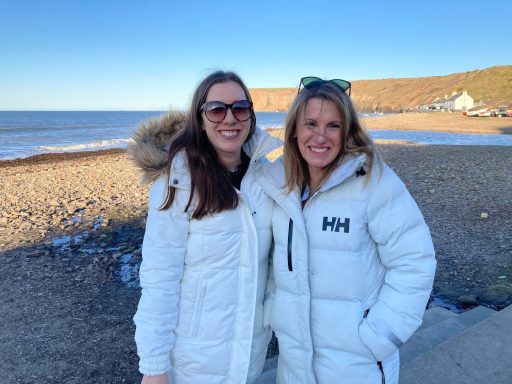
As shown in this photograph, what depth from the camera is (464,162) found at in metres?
15.0

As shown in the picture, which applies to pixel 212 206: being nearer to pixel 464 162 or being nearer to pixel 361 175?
pixel 361 175

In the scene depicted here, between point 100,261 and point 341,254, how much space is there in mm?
5565

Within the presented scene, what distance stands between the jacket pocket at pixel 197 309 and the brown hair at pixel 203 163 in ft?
1.11

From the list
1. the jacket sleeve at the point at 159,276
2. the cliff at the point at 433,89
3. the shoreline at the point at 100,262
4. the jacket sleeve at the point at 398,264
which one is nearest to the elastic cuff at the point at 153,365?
the jacket sleeve at the point at 159,276

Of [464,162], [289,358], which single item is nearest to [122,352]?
Result: [289,358]

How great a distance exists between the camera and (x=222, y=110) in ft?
6.77

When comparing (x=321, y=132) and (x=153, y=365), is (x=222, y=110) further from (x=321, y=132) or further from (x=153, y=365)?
(x=153, y=365)

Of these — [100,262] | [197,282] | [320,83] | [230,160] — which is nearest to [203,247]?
[197,282]

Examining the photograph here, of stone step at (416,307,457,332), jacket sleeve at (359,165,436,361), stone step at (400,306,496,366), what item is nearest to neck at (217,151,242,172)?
jacket sleeve at (359,165,436,361)

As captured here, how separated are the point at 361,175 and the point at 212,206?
28.3 inches

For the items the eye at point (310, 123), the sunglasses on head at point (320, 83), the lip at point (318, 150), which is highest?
the sunglasses on head at point (320, 83)

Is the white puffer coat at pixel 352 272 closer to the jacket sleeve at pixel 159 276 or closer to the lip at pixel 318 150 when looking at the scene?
the lip at pixel 318 150

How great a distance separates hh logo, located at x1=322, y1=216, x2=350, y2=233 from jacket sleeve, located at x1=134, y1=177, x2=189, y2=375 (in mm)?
650

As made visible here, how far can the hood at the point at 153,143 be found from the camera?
1.98m
